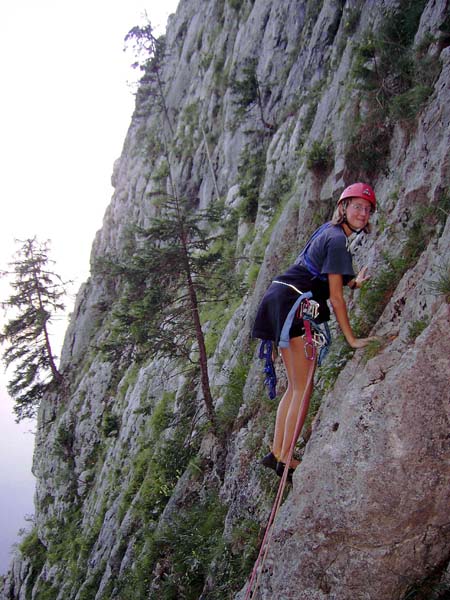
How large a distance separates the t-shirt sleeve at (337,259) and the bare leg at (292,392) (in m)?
0.81

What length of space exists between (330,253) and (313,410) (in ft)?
6.79

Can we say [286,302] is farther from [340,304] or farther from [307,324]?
[340,304]

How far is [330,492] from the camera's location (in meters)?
3.73

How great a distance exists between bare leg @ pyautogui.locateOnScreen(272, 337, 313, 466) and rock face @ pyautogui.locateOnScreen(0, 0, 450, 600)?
0.26m

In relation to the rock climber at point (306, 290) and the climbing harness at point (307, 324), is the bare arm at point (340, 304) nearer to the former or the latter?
the rock climber at point (306, 290)

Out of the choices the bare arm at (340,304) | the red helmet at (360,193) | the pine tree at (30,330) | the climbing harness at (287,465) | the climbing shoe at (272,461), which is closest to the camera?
the climbing harness at (287,465)

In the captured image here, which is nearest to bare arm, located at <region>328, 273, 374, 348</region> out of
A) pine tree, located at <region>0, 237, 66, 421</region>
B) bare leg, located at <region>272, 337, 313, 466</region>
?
bare leg, located at <region>272, 337, 313, 466</region>

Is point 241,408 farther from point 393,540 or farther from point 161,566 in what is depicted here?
point 393,540

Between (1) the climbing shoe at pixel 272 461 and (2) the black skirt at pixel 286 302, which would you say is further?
(1) the climbing shoe at pixel 272 461

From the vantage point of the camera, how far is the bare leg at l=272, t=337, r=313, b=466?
180 inches

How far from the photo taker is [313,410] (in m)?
5.42

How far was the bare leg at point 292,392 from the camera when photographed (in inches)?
180

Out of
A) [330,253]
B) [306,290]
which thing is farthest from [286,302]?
[330,253]

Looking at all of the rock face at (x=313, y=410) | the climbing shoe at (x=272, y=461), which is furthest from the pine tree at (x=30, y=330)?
the climbing shoe at (x=272, y=461)
